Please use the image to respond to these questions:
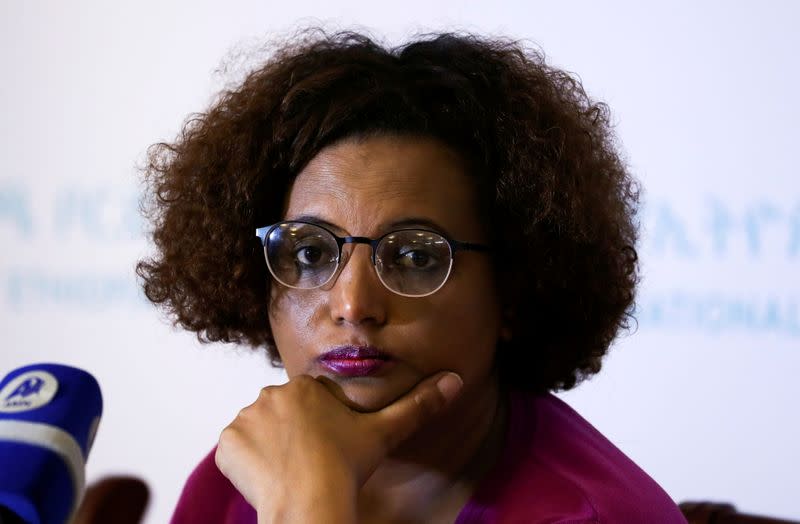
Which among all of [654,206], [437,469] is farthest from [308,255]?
[654,206]

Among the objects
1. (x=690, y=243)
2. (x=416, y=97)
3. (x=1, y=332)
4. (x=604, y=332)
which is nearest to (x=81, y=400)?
(x=416, y=97)

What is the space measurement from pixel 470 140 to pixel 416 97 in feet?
0.29

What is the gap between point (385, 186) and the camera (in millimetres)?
1215

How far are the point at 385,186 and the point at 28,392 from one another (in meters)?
0.52

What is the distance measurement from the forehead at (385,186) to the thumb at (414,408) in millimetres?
184

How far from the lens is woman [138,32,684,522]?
119 centimetres

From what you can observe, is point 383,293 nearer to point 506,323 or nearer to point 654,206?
point 506,323

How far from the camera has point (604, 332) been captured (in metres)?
1.47

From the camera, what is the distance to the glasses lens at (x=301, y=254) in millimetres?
1216

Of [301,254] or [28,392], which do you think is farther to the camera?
[301,254]

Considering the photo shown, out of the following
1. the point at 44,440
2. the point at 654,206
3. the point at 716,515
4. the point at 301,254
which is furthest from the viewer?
the point at 654,206

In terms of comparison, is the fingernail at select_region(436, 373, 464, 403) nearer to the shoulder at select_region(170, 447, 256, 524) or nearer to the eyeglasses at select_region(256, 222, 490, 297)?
the eyeglasses at select_region(256, 222, 490, 297)

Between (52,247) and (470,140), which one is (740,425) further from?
(52,247)

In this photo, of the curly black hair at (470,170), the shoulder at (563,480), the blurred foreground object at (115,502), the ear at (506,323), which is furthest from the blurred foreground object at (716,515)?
the blurred foreground object at (115,502)
